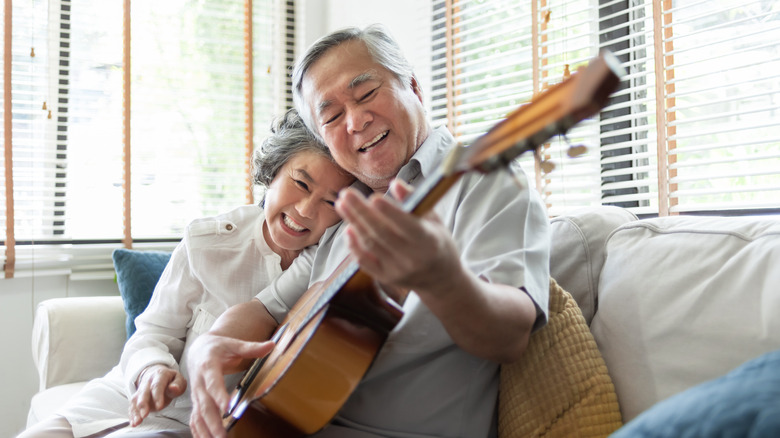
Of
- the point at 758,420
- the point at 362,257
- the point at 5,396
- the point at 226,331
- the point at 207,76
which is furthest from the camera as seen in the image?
the point at 207,76

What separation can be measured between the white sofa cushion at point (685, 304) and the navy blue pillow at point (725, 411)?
1.22 feet

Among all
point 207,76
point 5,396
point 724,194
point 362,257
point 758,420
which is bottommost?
point 5,396

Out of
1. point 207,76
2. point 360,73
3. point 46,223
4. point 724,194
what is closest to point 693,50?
point 724,194

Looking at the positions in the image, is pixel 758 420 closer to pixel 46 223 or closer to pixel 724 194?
pixel 724 194

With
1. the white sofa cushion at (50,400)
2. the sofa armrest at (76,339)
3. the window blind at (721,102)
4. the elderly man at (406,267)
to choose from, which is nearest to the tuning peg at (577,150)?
the elderly man at (406,267)

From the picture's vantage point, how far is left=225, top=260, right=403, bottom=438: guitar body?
928mm

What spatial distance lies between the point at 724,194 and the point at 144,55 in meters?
2.75

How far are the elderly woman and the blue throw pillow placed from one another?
486 mm

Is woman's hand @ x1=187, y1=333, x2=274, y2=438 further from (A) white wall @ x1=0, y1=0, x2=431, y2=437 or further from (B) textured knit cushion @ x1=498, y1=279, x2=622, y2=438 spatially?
(A) white wall @ x1=0, y1=0, x2=431, y2=437

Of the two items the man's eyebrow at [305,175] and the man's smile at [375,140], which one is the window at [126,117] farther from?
the man's smile at [375,140]

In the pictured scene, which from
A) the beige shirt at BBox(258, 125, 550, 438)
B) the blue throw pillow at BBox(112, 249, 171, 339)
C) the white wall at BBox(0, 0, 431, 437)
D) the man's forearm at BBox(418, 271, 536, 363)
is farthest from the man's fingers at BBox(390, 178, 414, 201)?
the white wall at BBox(0, 0, 431, 437)

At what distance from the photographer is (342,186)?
1642 millimetres

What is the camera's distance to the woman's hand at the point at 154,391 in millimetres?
1332

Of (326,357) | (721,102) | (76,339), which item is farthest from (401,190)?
(76,339)
